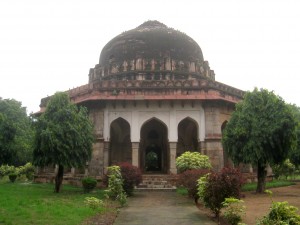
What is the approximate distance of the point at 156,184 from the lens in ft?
48.3

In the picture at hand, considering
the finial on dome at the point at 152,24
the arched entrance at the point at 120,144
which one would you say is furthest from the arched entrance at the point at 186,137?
the finial on dome at the point at 152,24

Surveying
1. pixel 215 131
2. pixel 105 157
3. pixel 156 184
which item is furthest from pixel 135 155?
pixel 215 131

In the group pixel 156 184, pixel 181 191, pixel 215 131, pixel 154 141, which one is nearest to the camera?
pixel 181 191

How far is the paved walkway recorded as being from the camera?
22.2 feet

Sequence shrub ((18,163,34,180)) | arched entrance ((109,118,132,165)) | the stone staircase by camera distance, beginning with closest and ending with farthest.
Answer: the stone staircase, arched entrance ((109,118,132,165)), shrub ((18,163,34,180))

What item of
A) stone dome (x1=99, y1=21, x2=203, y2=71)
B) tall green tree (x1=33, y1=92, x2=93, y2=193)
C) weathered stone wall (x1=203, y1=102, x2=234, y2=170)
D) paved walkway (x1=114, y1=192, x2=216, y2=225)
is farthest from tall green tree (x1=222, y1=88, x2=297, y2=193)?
stone dome (x1=99, y1=21, x2=203, y2=71)

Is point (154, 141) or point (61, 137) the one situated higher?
point (154, 141)

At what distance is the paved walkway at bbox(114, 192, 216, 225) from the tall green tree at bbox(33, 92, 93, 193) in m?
3.15

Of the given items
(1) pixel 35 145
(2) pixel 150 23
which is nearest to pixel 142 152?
(1) pixel 35 145

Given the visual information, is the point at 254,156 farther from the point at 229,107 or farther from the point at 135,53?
the point at 135,53

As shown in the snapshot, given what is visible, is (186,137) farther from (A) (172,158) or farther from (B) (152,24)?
(B) (152,24)

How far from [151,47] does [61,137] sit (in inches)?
407

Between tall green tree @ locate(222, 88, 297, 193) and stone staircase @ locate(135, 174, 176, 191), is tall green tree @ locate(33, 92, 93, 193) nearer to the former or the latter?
stone staircase @ locate(135, 174, 176, 191)

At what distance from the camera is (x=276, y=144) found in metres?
11.9
